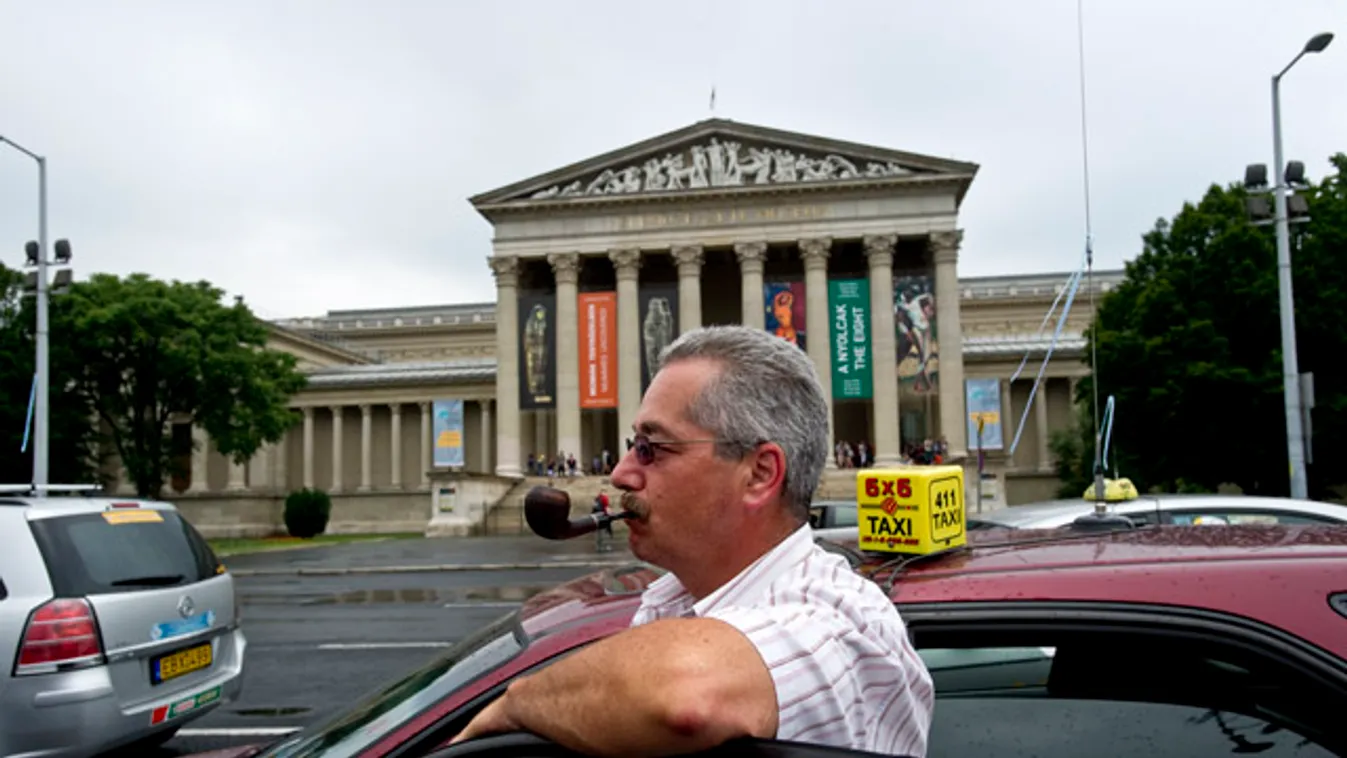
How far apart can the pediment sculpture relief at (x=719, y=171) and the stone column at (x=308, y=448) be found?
74.3 ft

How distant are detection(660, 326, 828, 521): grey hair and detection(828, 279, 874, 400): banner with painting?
44.1 m

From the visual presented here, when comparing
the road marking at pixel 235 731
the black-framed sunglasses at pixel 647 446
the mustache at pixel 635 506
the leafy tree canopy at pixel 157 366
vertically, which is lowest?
the road marking at pixel 235 731

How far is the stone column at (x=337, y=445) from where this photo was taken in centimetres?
6116

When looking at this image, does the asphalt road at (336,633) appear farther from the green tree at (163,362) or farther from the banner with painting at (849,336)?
the banner with painting at (849,336)

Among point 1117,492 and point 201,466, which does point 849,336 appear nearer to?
point 1117,492

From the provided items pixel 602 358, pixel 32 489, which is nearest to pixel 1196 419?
pixel 602 358

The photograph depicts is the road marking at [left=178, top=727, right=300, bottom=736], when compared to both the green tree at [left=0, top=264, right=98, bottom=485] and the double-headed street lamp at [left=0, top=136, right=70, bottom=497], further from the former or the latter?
the green tree at [left=0, top=264, right=98, bottom=485]

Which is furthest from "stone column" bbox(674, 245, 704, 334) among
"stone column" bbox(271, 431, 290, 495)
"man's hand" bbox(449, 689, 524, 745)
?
"man's hand" bbox(449, 689, 524, 745)

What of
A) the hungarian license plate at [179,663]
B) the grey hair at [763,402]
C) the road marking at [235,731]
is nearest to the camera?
the grey hair at [763,402]

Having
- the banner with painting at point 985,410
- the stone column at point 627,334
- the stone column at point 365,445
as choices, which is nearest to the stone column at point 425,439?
the stone column at point 365,445

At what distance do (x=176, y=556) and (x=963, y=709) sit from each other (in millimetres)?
5647

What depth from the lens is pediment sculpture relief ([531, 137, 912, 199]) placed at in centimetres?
4850

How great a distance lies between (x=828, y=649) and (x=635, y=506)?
1.81 feet

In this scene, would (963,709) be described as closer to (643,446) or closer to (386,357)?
(643,446)
